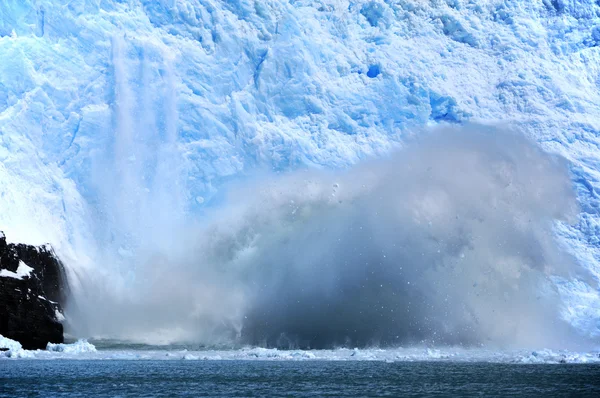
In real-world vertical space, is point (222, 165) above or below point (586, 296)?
above

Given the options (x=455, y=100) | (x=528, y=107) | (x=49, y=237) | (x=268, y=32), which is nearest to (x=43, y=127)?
(x=49, y=237)

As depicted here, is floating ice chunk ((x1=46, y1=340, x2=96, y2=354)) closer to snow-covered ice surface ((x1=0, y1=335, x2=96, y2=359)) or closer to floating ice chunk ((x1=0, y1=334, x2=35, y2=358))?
snow-covered ice surface ((x1=0, y1=335, x2=96, y2=359))

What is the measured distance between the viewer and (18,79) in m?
54.4

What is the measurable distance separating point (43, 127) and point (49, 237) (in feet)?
21.7

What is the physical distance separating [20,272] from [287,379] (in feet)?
53.8

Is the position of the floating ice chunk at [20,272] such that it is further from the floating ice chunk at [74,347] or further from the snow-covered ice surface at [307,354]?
the floating ice chunk at [74,347]

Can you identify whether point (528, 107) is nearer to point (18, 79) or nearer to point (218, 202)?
point (218, 202)

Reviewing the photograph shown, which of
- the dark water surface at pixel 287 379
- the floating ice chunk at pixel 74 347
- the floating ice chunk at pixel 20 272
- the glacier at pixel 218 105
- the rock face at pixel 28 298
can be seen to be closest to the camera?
the dark water surface at pixel 287 379

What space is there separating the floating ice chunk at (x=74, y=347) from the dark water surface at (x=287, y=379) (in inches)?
36.4

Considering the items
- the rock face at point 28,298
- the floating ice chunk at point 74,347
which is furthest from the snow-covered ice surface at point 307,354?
the rock face at point 28,298

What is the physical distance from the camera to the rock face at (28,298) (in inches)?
1833

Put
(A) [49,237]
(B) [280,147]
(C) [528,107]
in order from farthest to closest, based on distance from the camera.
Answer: (C) [528,107] < (B) [280,147] < (A) [49,237]

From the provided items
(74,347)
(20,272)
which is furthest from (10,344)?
(20,272)

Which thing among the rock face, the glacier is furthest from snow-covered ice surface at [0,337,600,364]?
the glacier
